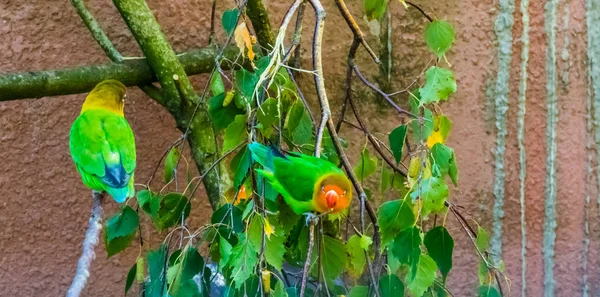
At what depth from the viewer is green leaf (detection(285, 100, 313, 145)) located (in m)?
0.82

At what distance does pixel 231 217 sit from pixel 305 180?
133 millimetres

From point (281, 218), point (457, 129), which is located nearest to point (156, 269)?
point (281, 218)

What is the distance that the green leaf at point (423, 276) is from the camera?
785 millimetres

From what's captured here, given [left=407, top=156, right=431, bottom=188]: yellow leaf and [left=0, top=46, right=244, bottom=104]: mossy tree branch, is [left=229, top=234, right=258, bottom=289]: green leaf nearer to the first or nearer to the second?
[left=407, top=156, right=431, bottom=188]: yellow leaf

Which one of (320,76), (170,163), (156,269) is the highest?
(320,76)

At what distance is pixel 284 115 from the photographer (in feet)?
2.93

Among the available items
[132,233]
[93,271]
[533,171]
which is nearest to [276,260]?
[132,233]

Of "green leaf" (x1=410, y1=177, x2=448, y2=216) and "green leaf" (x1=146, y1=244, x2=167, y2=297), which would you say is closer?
"green leaf" (x1=410, y1=177, x2=448, y2=216)

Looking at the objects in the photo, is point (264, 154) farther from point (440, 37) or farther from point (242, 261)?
point (440, 37)

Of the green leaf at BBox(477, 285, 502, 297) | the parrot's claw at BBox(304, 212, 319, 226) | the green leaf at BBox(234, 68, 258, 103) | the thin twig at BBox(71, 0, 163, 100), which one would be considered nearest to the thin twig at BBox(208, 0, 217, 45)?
the thin twig at BBox(71, 0, 163, 100)

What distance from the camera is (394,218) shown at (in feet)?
2.47

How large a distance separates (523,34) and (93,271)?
100cm

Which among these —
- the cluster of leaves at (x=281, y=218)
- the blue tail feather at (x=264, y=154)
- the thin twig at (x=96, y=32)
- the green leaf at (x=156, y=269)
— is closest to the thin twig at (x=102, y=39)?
the thin twig at (x=96, y=32)

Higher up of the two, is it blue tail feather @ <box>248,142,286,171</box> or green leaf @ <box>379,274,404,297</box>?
blue tail feather @ <box>248,142,286,171</box>
